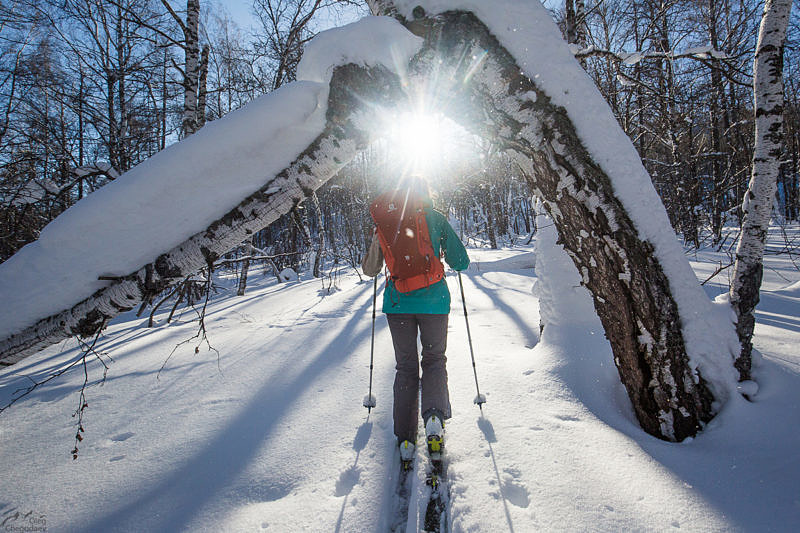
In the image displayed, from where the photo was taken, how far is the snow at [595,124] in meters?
1.56

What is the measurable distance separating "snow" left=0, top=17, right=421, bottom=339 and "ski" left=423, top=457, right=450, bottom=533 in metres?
1.74

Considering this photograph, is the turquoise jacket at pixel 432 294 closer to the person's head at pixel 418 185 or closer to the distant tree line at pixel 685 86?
the person's head at pixel 418 185

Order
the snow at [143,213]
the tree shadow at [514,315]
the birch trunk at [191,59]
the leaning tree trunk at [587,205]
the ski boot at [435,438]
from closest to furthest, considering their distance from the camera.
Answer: the snow at [143,213] < the leaning tree trunk at [587,205] < the ski boot at [435,438] < the tree shadow at [514,315] < the birch trunk at [191,59]

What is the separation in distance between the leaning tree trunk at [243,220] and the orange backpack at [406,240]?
0.63m

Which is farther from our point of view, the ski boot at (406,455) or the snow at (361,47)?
the ski boot at (406,455)

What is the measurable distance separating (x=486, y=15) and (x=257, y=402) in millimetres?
3066

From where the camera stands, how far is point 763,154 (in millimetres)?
1981

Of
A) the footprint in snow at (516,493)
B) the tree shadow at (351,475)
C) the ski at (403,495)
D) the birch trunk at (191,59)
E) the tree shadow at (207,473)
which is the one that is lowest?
the ski at (403,495)

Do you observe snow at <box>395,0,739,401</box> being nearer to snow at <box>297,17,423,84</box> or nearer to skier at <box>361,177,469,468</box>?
snow at <box>297,17,423,84</box>

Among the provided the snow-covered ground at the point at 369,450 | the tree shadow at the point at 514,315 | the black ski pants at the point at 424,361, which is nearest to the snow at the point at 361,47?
the black ski pants at the point at 424,361

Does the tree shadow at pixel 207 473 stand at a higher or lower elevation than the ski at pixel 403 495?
higher

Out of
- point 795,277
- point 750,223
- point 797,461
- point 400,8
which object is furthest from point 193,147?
point 795,277

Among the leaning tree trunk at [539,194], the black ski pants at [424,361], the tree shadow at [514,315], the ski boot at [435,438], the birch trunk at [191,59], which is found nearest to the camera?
the leaning tree trunk at [539,194]

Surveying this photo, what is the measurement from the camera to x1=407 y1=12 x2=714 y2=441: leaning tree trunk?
1.59 m
